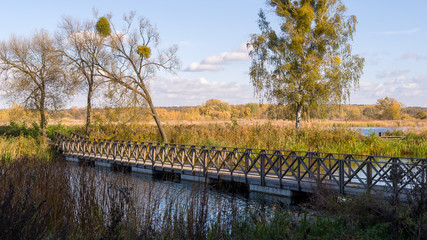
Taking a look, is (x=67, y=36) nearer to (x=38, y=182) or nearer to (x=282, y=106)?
(x=282, y=106)

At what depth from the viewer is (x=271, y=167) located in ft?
36.9

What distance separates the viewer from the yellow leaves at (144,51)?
2330 centimetres

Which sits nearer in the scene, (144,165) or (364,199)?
(364,199)

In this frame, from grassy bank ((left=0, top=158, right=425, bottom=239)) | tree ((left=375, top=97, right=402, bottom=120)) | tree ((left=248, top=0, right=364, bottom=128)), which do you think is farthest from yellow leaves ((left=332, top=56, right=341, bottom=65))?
tree ((left=375, top=97, right=402, bottom=120))

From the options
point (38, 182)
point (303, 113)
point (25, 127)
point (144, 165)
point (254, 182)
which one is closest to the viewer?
point (38, 182)

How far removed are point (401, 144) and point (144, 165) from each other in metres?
12.7

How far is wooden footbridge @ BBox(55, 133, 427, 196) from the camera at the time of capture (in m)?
8.60

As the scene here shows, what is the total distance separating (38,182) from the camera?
261 inches

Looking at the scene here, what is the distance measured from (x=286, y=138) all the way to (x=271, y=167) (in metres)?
9.47

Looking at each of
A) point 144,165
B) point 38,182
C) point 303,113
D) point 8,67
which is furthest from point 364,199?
point 8,67

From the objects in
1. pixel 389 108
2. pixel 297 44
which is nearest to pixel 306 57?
pixel 297 44

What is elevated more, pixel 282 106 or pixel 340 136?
pixel 282 106

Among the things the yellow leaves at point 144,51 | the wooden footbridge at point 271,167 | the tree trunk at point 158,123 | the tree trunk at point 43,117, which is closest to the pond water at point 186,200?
the wooden footbridge at point 271,167

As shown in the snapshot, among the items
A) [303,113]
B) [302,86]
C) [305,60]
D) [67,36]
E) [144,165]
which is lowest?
[144,165]
